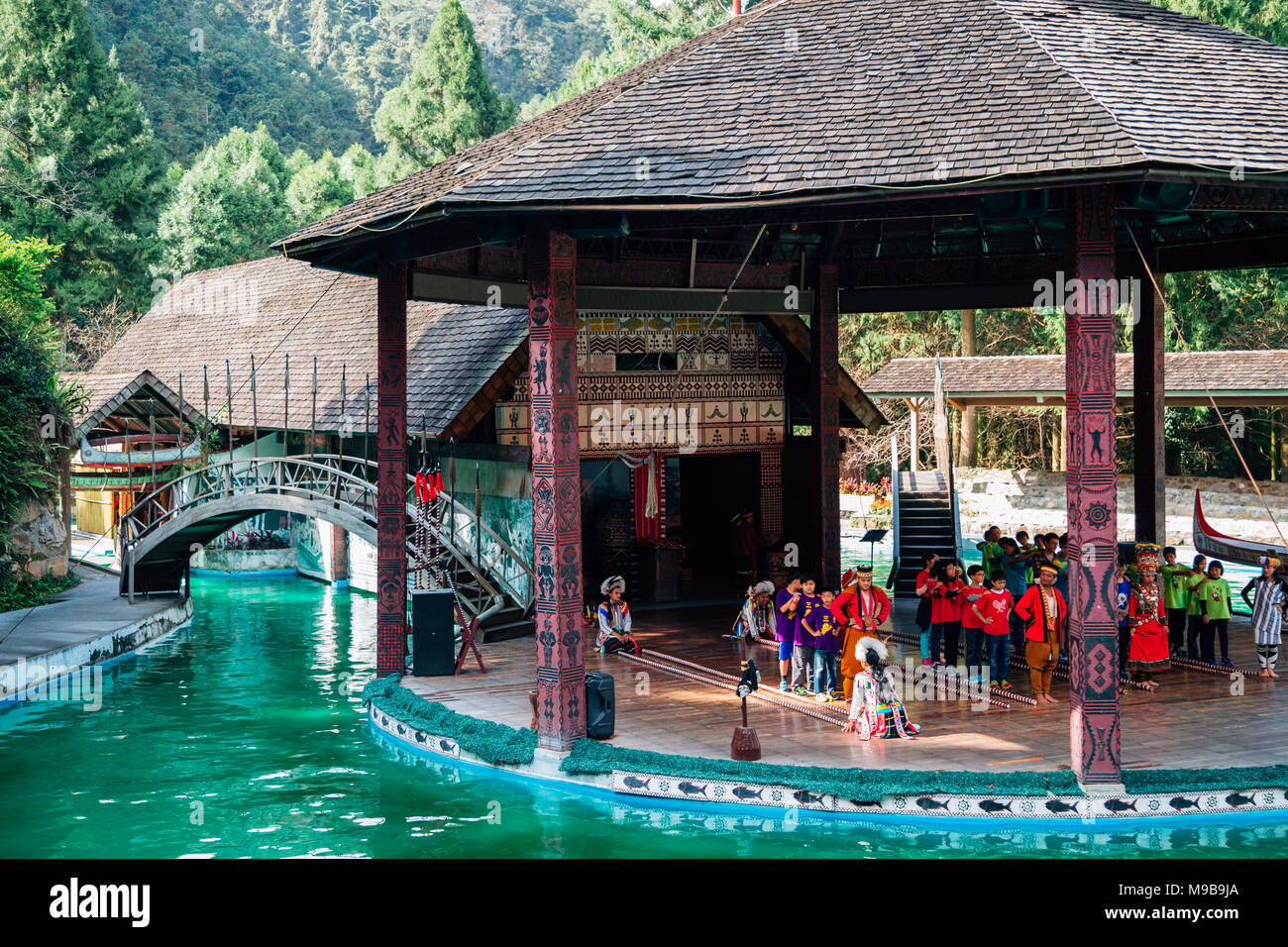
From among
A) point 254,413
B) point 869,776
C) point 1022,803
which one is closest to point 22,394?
point 254,413

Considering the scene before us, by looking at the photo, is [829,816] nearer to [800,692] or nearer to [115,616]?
[800,692]

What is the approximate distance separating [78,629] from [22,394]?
5.67 meters

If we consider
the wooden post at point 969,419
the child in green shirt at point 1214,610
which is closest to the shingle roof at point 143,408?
the child in green shirt at point 1214,610

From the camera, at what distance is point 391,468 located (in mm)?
18609

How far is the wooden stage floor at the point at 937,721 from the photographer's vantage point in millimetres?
13883

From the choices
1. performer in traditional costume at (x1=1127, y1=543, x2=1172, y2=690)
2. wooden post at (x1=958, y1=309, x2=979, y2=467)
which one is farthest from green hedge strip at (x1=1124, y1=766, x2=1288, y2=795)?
wooden post at (x1=958, y1=309, x2=979, y2=467)

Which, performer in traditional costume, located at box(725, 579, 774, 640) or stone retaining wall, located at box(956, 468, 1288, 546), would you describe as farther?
stone retaining wall, located at box(956, 468, 1288, 546)

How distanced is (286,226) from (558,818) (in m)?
46.6

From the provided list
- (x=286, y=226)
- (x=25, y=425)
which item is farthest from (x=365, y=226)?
(x=286, y=226)

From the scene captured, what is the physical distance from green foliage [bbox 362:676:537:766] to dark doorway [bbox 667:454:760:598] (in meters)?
9.17

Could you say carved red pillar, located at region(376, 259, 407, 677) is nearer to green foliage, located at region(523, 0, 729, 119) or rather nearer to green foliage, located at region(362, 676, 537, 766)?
green foliage, located at region(362, 676, 537, 766)

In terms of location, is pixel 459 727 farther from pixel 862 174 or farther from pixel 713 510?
pixel 713 510

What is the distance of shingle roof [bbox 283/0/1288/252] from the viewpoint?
13094mm

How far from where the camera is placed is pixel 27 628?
81.6ft
